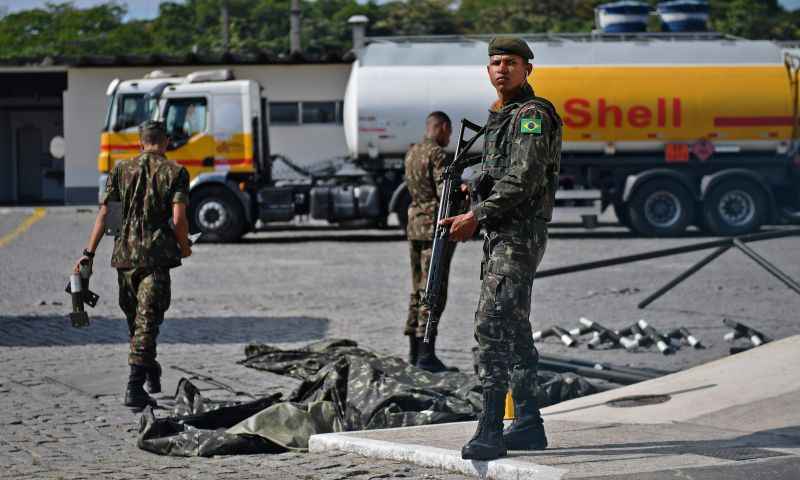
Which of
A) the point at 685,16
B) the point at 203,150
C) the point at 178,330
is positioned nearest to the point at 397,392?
the point at 178,330

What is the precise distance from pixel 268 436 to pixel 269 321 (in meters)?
5.41

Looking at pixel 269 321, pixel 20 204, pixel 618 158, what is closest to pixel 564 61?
pixel 618 158

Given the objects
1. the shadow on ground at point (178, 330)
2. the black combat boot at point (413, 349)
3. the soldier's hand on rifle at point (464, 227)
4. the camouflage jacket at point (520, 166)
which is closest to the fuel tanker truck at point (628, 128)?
the shadow on ground at point (178, 330)

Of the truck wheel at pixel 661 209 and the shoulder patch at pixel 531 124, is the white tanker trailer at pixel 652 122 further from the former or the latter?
the shoulder patch at pixel 531 124

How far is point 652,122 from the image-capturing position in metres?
23.1

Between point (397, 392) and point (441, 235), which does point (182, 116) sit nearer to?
point (397, 392)

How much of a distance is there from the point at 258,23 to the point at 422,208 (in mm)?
76213

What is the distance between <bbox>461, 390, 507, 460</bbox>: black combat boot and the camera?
5.32 m

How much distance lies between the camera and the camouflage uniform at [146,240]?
25.5ft

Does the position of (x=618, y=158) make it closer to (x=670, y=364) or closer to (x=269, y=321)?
(x=269, y=321)

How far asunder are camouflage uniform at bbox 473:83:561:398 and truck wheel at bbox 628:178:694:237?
700 inches

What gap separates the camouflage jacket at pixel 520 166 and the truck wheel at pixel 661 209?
698 inches

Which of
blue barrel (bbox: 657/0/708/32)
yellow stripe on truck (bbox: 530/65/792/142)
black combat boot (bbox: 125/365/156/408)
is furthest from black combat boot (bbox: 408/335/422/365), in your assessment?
blue barrel (bbox: 657/0/708/32)

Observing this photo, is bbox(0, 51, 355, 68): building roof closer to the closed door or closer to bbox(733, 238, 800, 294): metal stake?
the closed door
